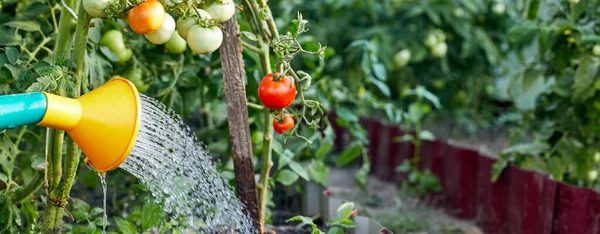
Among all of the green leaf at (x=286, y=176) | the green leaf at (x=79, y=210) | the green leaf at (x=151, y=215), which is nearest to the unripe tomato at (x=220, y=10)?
the green leaf at (x=151, y=215)

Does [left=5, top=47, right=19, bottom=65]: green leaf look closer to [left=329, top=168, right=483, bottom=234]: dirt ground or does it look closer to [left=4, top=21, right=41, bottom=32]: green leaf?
[left=4, top=21, right=41, bottom=32]: green leaf

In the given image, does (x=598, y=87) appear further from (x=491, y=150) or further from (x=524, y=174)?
(x=491, y=150)

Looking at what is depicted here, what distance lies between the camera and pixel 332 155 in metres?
4.62

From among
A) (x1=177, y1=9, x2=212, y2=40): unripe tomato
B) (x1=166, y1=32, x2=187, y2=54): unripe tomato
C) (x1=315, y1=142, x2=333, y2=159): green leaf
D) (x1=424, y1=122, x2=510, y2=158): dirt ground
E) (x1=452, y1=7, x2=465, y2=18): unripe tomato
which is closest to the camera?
(x1=177, y1=9, x2=212, y2=40): unripe tomato

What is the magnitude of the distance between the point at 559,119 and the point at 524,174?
279mm

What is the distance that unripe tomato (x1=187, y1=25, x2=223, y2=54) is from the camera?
5.27 ft

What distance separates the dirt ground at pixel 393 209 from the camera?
332 centimetres

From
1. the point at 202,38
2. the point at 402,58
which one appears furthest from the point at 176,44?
the point at 402,58

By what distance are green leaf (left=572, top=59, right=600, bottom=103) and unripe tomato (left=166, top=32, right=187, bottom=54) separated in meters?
1.39

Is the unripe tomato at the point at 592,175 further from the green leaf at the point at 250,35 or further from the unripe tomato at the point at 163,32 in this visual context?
the unripe tomato at the point at 163,32

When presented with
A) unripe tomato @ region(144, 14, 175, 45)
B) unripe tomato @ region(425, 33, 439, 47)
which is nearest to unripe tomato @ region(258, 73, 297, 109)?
unripe tomato @ region(144, 14, 175, 45)

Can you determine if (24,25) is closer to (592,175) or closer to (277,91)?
(277,91)

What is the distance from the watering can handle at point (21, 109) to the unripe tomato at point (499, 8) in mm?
A: 3692

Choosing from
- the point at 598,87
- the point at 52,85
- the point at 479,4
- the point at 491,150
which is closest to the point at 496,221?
the point at 598,87
